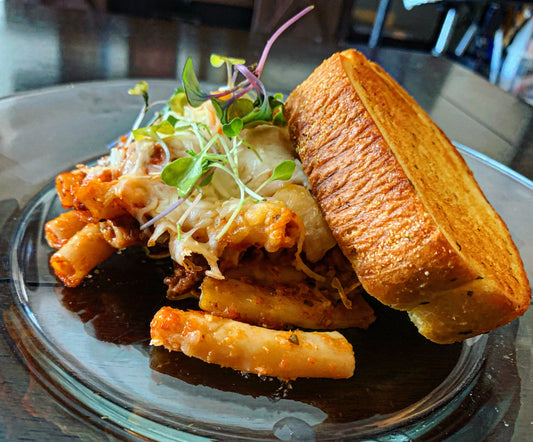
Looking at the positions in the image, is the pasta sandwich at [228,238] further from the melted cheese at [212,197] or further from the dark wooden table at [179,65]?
the dark wooden table at [179,65]

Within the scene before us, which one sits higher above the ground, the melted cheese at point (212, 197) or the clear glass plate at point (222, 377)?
the melted cheese at point (212, 197)

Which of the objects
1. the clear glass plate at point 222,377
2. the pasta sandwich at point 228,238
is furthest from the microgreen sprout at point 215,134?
the clear glass plate at point 222,377

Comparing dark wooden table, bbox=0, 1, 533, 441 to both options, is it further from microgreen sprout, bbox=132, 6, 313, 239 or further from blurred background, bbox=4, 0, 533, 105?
blurred background, bbox=4, 0, 533, 105

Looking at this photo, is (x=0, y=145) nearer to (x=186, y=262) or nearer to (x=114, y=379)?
(x=186, y=262)

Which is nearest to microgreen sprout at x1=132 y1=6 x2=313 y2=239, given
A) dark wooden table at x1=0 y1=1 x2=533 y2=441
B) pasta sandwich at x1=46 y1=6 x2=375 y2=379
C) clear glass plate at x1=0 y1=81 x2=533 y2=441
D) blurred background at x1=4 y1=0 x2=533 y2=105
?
pasta sandwich at x1=46 y1=6 x2=375 y2=379

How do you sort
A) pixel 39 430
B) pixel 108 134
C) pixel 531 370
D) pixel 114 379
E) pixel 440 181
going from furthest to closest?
pixel 108 134 → pixel 440 181 → pixel 531 370 → pixel 114 379 → pixel 39 430

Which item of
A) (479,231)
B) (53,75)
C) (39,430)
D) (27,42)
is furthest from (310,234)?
(27,42)
